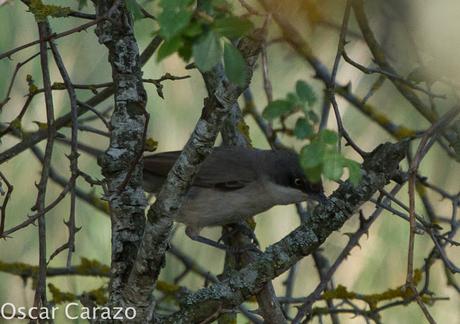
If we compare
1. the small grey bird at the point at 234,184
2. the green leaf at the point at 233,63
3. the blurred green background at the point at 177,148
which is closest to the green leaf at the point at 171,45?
the green leaf at the point at 233,63

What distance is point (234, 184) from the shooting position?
4.94m

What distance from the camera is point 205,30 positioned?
1.89 metres

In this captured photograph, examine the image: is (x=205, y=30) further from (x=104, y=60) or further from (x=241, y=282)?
(x=104, y=60)

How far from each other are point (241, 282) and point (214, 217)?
1.66 metres

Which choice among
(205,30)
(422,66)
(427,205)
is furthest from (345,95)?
(205,30)

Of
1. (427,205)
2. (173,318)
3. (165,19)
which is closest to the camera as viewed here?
(165,19)

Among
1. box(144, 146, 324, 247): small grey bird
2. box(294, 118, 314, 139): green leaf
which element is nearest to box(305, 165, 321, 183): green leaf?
box(294, 118, 314, 139): green leaf

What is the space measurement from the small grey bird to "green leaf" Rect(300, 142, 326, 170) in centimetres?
254

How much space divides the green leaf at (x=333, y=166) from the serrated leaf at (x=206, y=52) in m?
0.35

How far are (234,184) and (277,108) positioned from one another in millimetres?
2746

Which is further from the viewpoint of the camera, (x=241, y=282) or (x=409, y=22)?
(x=241, y=282)

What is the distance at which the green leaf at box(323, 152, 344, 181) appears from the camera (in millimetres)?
1969

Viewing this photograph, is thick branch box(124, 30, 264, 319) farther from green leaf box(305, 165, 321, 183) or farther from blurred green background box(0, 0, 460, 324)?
blurred green background box(0, 0, 460, 324)

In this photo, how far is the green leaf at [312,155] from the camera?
199 centimetres
